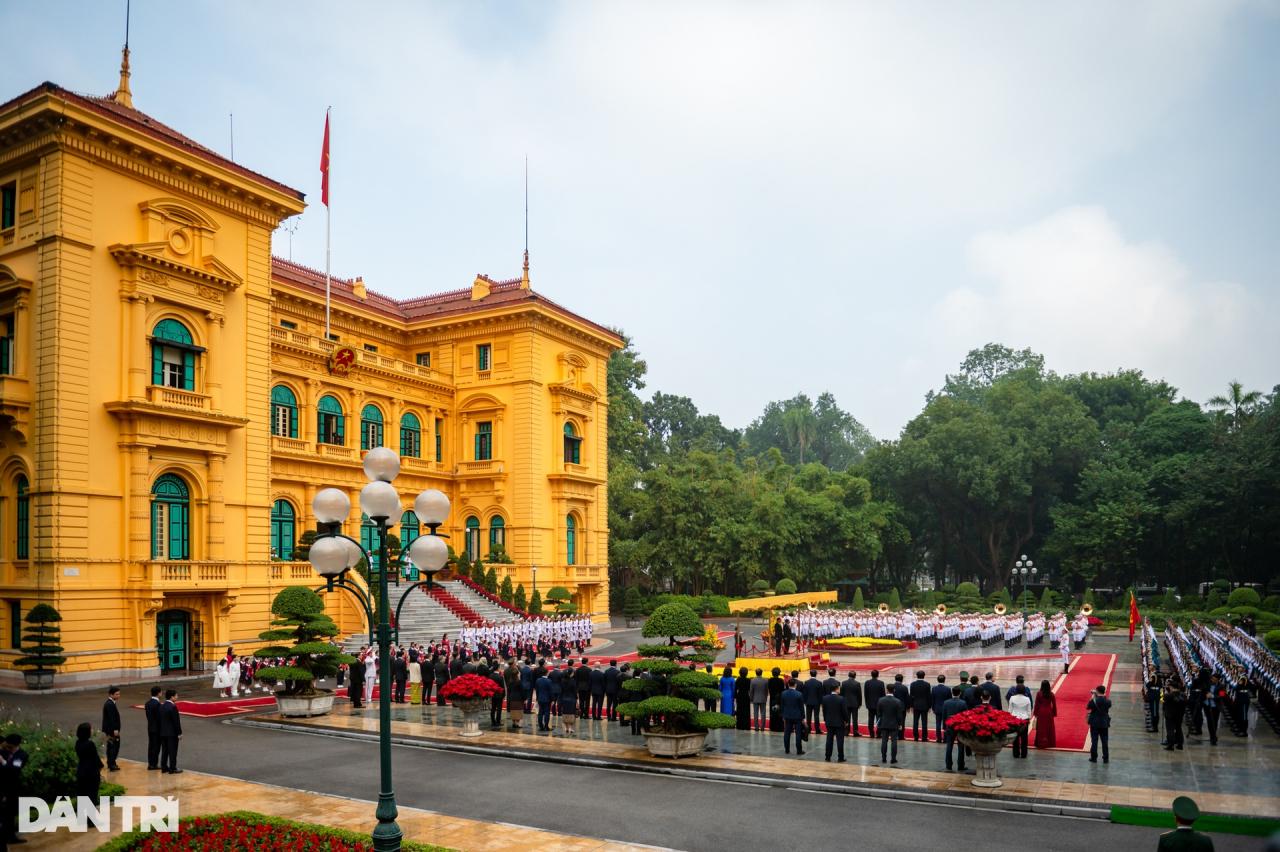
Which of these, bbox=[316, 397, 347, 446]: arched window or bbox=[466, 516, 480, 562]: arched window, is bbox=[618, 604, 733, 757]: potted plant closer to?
bbox=[316, 397, 347, 446]: arched window

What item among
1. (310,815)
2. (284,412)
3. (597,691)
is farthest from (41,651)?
(310,815)

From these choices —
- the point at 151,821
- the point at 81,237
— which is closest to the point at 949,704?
the point at 151,821

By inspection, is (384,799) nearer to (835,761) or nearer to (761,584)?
(835,761)

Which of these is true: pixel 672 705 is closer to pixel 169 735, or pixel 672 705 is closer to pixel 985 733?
pixel 985 733

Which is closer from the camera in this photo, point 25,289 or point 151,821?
point 151,821

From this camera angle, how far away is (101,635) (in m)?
28.6

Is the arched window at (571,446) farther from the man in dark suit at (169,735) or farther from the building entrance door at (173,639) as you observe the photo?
the man in dark suit at (169,735)

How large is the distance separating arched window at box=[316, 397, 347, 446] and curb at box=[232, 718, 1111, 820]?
74.7 ft

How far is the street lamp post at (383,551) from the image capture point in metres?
9.38

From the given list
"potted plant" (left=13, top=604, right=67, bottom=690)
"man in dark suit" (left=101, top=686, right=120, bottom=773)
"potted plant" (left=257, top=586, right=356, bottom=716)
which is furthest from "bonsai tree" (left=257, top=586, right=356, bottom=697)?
"potted plant" (left=13, top=604, right=67, bottom=690)

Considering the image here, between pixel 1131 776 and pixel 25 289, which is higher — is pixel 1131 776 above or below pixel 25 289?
below

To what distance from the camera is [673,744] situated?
17.6m

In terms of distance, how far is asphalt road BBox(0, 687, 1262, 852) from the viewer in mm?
12625

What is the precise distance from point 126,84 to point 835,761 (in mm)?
31215
